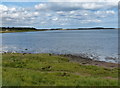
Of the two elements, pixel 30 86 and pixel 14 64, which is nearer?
pixel 30 86

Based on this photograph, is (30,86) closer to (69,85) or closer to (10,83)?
(10,83)

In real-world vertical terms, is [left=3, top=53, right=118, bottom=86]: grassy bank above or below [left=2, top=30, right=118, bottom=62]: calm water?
above

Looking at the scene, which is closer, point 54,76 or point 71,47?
point 54,76

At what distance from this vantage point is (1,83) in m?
10.8

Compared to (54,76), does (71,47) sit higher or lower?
lower

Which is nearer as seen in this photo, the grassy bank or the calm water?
the grassy bank

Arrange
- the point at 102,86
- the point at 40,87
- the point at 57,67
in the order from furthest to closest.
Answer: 1. the point at 57,67
2. the point at 102,86
3. the point at 40,87

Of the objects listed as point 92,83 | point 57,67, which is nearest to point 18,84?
point 92,83

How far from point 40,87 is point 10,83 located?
6.95 ft

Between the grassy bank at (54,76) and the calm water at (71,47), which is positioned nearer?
the grassy bank at (54,76)

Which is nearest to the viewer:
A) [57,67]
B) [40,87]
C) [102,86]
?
[40,87]

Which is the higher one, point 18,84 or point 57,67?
point 18,84

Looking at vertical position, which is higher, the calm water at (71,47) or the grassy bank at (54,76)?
the grassy bank at (54,76)

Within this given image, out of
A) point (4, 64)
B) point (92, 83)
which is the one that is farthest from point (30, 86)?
point (4, 64)
